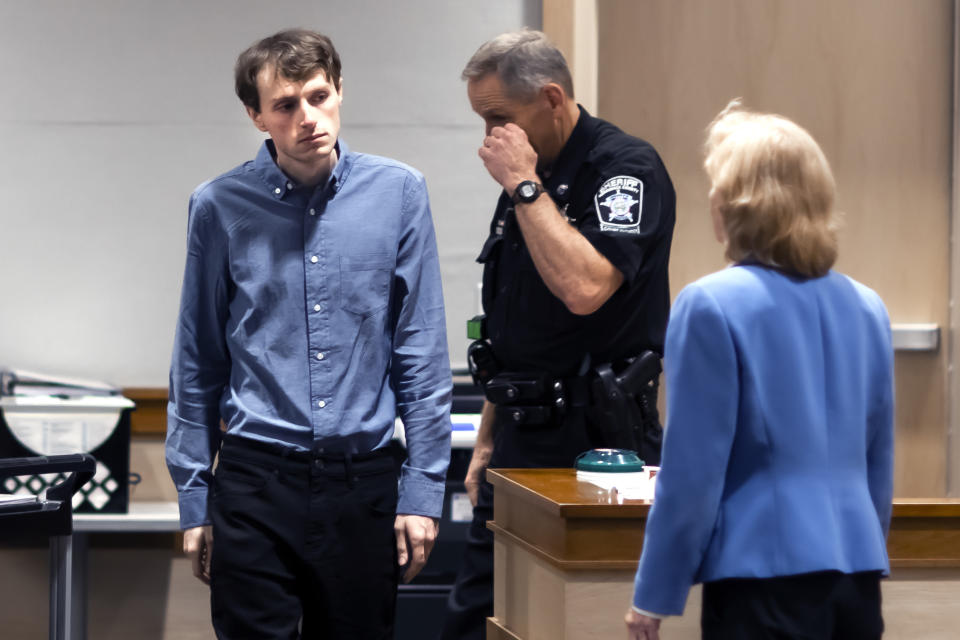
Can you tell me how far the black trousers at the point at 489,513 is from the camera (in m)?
2.19

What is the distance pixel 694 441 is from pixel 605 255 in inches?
33.9

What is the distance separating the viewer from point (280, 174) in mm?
1879

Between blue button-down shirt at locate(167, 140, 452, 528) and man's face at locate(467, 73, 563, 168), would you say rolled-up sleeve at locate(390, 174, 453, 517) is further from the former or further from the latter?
man's face at locate(467, 73, 563, 168)

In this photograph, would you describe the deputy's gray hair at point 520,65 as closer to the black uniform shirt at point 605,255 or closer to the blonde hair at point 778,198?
the black uniform shirt at point 605,255

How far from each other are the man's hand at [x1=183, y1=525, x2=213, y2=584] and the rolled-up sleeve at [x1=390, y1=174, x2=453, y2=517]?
311mm

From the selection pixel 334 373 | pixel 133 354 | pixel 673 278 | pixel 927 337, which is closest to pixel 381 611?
pixel 334 373

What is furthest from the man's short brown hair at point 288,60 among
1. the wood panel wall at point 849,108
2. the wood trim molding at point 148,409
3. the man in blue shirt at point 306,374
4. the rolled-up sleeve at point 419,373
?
the wood panel wall at point 849,108

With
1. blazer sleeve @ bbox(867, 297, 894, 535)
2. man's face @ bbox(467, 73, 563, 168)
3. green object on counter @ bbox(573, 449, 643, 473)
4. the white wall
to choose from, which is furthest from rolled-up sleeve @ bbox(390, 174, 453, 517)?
the white wall

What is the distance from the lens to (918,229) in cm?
374

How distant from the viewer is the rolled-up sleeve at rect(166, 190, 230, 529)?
6.05 feet

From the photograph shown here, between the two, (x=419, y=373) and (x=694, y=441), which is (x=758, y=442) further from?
(x=419, y=373)

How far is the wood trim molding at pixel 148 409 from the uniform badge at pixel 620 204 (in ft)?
5.62

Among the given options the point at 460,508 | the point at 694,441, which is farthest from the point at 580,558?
the point at 460,508

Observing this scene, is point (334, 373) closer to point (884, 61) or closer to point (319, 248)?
point (319, 248)
